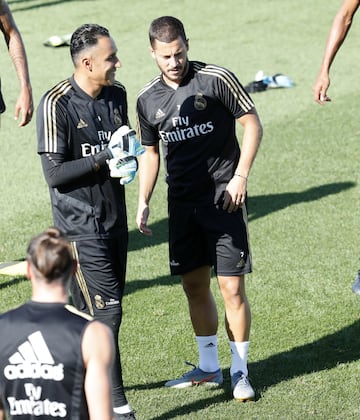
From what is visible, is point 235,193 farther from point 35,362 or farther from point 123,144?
point 35,362

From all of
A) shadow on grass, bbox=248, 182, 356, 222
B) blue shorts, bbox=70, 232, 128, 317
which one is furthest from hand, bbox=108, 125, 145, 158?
shadow on grass, bbox=248, 182, 356, 222

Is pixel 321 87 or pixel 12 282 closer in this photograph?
pixel 321 87

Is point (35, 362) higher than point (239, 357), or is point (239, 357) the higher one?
point (35, 362)

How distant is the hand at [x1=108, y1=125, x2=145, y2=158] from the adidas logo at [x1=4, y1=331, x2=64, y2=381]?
2131 mm

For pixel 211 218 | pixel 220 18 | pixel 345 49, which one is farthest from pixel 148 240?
pixel 220 18

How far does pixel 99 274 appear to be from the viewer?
6.35m

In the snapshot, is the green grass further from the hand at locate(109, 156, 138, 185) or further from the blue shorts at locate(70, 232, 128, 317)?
the hand at locate(109, 156, 138, 185)

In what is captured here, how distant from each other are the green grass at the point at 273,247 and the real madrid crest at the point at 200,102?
6.35ft

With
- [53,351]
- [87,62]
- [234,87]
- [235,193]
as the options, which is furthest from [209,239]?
[53,351]

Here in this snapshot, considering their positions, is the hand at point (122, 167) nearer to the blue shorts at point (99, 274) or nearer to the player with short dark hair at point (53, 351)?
the blue shorts at point (99, 274)

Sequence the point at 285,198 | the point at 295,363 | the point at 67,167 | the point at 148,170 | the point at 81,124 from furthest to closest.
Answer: the point at 285,198 → the point at 295,363 → the point at 148,170 → the point at 81,124 → the point at 67,167

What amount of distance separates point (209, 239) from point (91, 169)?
1201 mm

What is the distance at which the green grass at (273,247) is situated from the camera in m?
6.97

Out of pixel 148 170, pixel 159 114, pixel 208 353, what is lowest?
pixel 208 353
